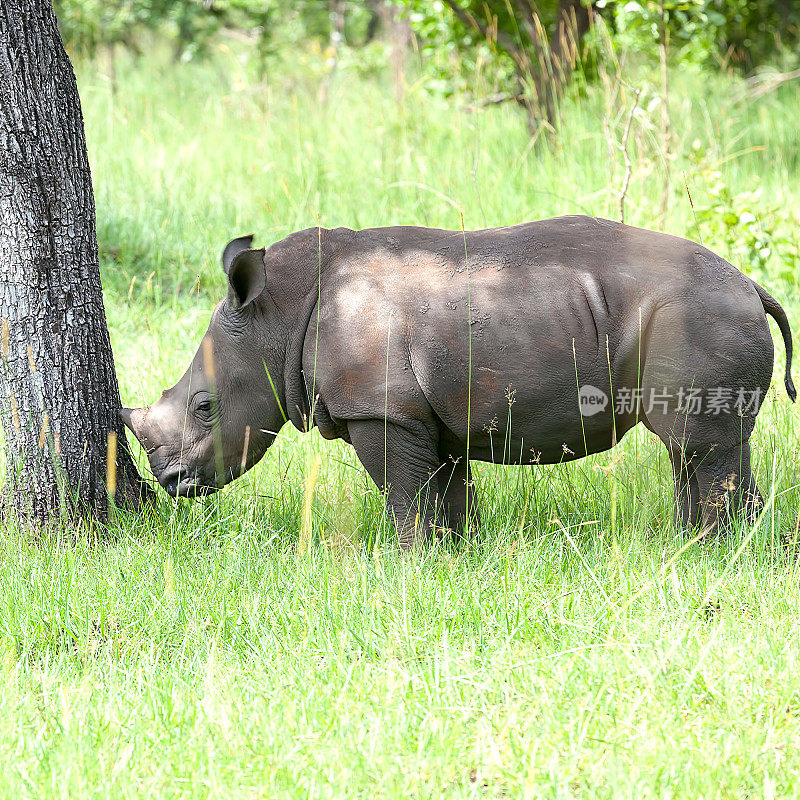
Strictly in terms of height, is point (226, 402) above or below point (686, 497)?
above

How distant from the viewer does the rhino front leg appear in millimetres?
3342

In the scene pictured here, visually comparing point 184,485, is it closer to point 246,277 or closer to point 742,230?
point 246,277

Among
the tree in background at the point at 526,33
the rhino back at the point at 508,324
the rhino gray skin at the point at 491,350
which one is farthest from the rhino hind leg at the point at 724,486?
the tree in background at the point at 526,33

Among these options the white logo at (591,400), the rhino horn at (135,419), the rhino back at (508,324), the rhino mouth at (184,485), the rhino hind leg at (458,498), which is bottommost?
the rhino hind leg at (458,498)

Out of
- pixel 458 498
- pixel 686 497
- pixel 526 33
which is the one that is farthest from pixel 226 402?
pixel 526 33

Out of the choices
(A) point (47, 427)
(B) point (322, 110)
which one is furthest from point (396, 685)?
(B) point (322, 110)

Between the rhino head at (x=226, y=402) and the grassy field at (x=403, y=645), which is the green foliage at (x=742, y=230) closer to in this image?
the grassy field at (x=403, y=645)

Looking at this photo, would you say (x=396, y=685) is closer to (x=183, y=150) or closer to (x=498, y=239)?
(x=498, y=239)

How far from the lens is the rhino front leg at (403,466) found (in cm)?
334

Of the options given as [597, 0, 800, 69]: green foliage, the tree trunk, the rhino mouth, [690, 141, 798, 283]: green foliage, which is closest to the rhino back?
the rhino mouth

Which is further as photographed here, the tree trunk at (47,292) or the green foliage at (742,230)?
the green foliage at (742,230)

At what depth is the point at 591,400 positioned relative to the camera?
322 centimetres

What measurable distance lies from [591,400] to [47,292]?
2.03 meters

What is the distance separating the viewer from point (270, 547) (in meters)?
3.64
